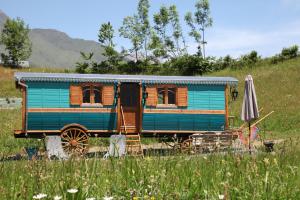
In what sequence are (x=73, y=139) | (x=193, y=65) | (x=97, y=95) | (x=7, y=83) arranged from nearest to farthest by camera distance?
(x=73, y=139)
(x=97, y=95)
(x=193, y=65)
(x=7, y=83)

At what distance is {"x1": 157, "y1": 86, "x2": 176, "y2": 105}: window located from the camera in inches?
763

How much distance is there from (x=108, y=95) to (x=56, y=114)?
2280mm

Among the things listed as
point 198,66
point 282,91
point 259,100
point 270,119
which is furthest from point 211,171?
point 198,66

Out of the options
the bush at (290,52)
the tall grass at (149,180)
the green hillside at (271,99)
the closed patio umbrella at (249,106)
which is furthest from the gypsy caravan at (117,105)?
the bush at (290,52)

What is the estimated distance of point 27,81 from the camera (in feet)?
58.7

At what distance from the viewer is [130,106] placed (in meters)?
19.5

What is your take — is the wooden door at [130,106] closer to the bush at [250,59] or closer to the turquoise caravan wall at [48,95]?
the turquoise caravan wall at [48,95]

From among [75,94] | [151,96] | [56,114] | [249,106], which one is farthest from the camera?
[151,96]

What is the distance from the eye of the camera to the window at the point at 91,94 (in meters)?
18.7

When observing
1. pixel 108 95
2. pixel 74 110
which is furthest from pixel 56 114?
pixel 108 95

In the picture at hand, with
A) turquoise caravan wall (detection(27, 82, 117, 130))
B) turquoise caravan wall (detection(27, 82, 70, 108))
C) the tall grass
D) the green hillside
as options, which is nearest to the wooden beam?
turquoise caravan wall (detection(27, 82, 117, 130))

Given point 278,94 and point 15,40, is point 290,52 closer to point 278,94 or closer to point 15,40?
point 278,94

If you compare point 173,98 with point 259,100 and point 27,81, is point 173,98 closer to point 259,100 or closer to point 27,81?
point 27,81

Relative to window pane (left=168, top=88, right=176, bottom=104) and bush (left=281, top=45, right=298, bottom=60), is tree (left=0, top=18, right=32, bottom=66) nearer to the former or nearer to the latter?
bush (left=281, top=45, right=298, bottom=60)
